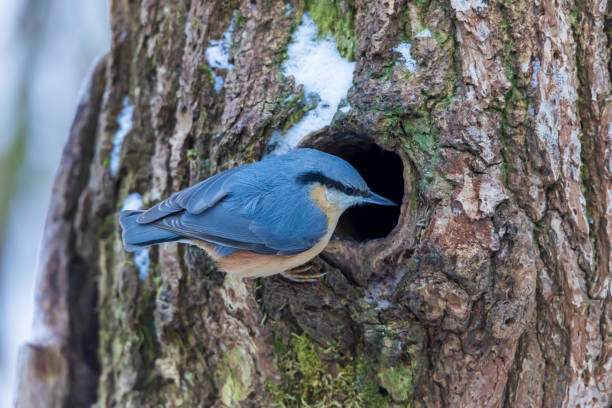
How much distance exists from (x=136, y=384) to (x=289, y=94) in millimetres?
1383

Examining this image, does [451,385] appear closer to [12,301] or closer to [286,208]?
[286,208]

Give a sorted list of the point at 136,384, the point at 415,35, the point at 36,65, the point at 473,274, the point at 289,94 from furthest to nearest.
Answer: the point at 36,65 < the point at 136,384 < the point at 289,94 < the point at 415,35 < the point at 473,274

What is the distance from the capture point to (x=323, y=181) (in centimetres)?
199

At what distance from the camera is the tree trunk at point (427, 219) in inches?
71.4

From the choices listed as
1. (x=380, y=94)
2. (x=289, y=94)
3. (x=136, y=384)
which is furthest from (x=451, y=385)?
(x=136, y=384)

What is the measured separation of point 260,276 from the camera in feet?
6.54

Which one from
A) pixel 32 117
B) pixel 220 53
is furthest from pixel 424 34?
pixel 32 117

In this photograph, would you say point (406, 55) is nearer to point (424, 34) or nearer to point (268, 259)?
point (424, 34)

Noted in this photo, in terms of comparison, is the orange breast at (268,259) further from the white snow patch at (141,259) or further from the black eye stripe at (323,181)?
the white snow patch at (141,259)

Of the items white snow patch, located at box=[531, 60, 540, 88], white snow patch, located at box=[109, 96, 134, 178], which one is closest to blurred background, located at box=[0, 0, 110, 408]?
white snow patch, located at box=[109, 96, 134, 178]

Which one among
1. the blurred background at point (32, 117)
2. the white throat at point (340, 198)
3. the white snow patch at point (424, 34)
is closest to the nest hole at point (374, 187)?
the white throat at point (340, 198)

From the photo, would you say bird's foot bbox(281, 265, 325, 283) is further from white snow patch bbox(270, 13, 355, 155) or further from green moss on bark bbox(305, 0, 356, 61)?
green moss on bark bbox(305, 0, 356, 61)

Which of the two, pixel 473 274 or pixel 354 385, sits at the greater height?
pixel 473 274


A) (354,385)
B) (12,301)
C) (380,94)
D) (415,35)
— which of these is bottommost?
(354,385)
